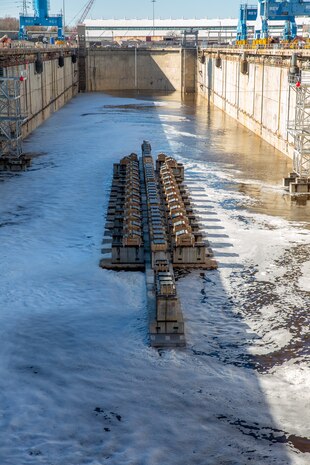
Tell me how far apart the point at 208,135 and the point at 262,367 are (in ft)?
98.5

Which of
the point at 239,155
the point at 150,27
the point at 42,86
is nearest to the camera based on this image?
the point at 239,155

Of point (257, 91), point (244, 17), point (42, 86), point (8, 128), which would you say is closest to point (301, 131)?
point (8, 128)

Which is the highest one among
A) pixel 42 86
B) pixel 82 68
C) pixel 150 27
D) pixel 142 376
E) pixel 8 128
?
pixel 150 27

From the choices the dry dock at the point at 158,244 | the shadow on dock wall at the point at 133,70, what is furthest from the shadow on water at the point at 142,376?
the shadow on dock wall at the point at 133,70

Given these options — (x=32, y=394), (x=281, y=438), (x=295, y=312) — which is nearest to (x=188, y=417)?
(x=281, y=438)

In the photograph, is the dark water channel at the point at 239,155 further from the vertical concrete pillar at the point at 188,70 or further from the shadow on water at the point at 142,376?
the vertical concrete pillar at the point at 188,70

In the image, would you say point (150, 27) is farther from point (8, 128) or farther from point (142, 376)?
point (142, 376)

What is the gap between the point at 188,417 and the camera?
970cm

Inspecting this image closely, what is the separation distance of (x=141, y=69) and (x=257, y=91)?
37184mm

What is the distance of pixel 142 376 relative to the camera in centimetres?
1079

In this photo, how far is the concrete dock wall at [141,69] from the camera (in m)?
74.2

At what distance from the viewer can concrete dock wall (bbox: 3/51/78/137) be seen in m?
35.4

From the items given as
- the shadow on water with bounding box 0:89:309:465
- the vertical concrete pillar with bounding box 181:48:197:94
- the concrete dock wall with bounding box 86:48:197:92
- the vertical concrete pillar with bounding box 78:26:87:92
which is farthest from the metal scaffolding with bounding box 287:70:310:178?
the vertical concrete pillar with bounding box 78:26:87:92

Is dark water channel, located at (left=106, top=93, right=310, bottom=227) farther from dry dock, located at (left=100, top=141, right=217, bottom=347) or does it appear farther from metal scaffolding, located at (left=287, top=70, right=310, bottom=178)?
dry dock, located at (left=100, top=141, right=217, bottom=347)
